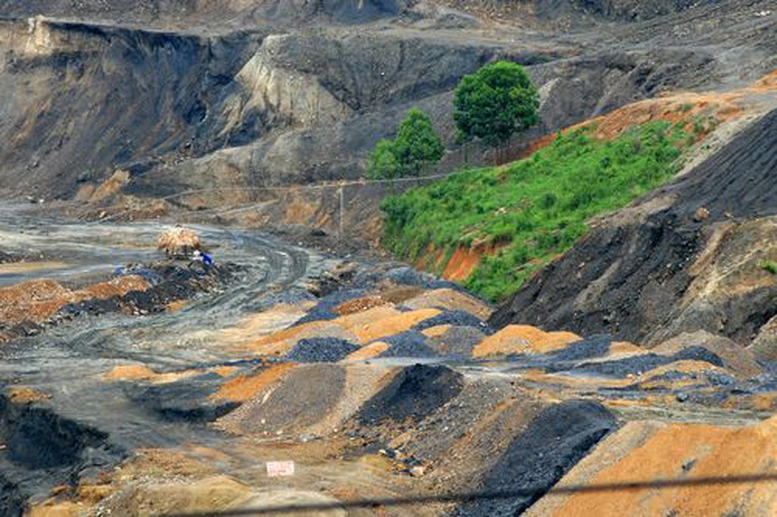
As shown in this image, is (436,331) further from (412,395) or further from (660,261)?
(412,395)

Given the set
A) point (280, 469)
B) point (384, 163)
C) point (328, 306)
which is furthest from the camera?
point (384, 163)

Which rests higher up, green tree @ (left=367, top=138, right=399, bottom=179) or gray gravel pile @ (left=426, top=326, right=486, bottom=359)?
gray gravel pile @ (left=426, top=326, right=486, bottom=359)

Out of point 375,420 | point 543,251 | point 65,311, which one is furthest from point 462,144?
point 375,420

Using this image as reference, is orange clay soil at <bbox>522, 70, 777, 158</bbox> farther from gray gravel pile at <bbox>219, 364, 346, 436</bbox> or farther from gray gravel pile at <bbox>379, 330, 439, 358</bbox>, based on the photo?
gray gravel pile at <bbox>219, 364, 346, 436</bbox>

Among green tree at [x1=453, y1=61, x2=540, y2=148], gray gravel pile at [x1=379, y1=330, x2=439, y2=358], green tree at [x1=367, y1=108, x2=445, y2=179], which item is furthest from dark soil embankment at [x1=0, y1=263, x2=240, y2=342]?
green tree at [x1=453, y1=61, x2=540, y2=148]

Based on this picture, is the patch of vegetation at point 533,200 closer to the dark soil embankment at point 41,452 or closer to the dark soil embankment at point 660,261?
the dark soil embankment at point 660,261

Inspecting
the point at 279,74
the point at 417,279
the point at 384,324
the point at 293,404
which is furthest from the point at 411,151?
the point at 293,404

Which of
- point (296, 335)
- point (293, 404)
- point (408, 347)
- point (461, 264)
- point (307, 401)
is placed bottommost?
point (461, 264)
